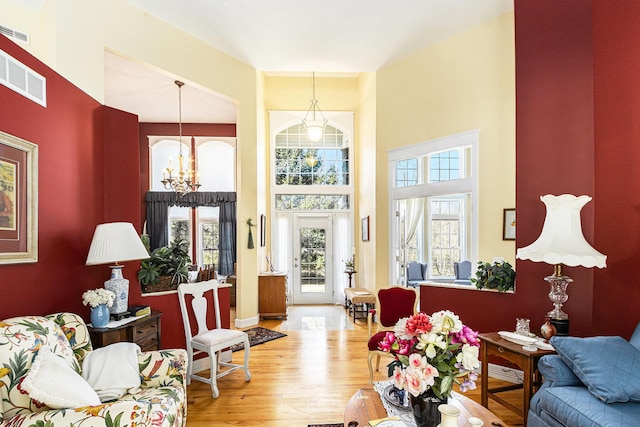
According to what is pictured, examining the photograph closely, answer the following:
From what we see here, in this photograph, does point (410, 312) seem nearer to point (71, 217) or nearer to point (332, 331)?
point (332, 331)

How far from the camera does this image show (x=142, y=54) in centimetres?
388

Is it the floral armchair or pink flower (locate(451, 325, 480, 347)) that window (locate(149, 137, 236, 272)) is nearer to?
the floral armchair

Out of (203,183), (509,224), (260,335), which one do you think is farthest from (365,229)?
(203,183)

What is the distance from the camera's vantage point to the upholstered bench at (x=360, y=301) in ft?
17.9

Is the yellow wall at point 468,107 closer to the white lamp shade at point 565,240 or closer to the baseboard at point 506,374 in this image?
the baseboard at point 506,374

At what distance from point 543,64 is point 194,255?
6872 mm

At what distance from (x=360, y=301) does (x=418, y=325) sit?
12.9ft

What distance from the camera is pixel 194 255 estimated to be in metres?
7.45

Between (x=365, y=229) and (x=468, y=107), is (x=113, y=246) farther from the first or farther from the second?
(x=365, y=229)

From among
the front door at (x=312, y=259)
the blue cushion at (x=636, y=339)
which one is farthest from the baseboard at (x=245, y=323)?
the blue cushion at (x=636, y=339)

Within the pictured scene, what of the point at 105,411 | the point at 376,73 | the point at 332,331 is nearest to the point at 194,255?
the point at 332,331

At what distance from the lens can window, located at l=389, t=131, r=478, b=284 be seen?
4340 mm

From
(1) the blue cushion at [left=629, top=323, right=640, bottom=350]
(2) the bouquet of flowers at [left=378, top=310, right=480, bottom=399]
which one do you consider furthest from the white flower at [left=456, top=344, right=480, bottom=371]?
(1) the blue cushion at [left=629, top=323, right=640, bottom=350]

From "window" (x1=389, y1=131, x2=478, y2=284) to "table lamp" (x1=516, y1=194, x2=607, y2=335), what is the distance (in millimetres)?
1669
